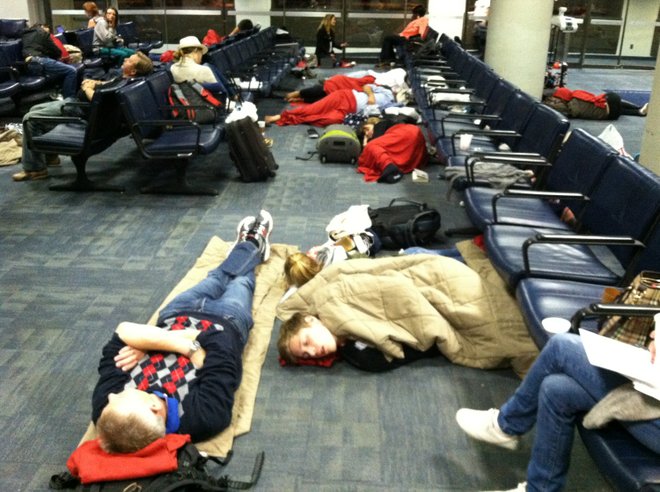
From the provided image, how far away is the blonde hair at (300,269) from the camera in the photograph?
340 cm

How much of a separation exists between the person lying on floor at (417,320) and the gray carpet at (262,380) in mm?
103

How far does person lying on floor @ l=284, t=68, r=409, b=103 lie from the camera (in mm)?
8047

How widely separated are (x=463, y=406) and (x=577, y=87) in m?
9.13

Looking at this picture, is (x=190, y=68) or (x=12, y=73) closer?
(x=190, y=68)

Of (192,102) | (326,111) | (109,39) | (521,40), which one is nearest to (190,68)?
(192,102)

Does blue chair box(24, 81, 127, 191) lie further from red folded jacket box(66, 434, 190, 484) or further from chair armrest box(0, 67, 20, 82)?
red folded jacket box(66, 434, 190, 484)

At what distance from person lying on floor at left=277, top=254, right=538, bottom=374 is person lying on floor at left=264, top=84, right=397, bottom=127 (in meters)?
4.50

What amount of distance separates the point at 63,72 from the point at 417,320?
271 inches

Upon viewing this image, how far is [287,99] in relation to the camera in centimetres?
873

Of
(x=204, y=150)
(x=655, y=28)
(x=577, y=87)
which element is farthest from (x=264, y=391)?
(x=655, y=28)

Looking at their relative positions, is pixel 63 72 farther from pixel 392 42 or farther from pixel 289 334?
pixel 289 334

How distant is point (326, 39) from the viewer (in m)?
12.2

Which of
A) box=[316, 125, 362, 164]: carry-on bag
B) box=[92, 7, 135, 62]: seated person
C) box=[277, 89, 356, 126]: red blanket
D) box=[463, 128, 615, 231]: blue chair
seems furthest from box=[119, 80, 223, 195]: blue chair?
box=[92, 7, 135, 62]: seated person

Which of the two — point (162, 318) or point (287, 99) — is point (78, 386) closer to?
point (162, 318)
